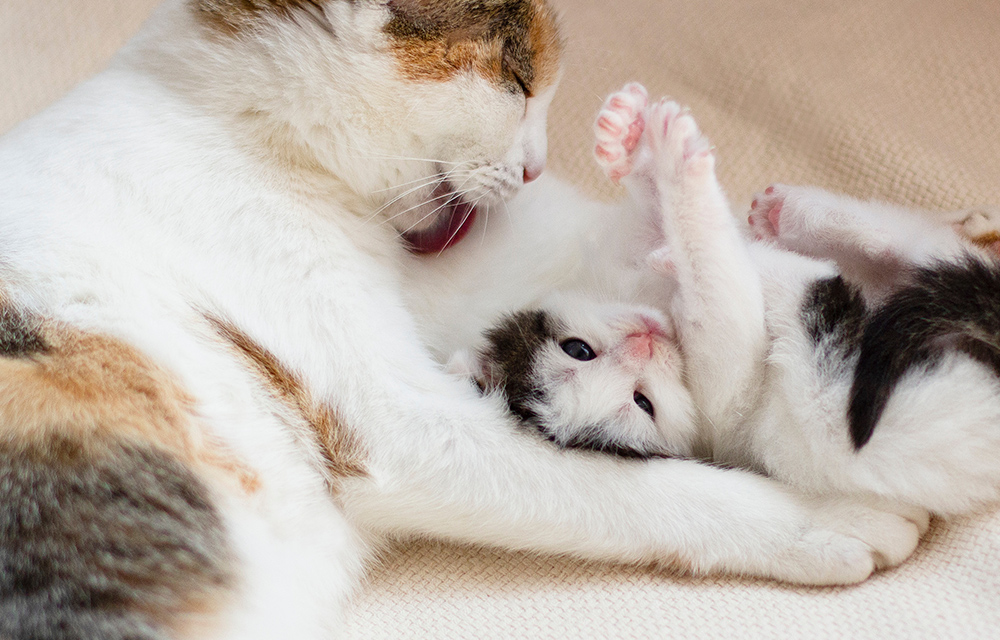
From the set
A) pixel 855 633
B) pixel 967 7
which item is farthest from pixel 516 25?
pixel 967 7

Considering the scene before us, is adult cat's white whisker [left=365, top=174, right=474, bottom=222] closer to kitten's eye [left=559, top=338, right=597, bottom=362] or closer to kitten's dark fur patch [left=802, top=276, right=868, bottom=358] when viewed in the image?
kitten's eye [left=559, top=338, right=597, bottom=362]

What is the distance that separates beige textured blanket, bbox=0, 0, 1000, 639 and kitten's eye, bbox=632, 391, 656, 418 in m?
0.22

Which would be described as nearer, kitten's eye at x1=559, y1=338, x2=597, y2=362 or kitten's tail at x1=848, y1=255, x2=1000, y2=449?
kitten's tail at x1=848, y1=255, x2=1000, y2=449

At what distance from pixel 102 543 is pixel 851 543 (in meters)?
0.89

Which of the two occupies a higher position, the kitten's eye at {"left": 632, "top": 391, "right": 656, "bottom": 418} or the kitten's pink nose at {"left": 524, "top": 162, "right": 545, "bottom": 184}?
the kitten's pink nose at {"left": 524, "top": 162, "right": 545, "bottom": 184}

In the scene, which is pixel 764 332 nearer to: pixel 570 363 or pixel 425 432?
pixel 570 363

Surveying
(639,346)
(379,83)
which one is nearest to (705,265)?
(639,346)

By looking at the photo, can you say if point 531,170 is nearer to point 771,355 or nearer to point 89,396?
point 771,355

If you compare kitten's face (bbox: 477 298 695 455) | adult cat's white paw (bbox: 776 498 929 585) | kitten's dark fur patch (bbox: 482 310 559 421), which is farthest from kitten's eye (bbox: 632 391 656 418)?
adult cat's white paw (bbox: 776 498 929 585)

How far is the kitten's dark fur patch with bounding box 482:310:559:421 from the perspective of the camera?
47.6 inches

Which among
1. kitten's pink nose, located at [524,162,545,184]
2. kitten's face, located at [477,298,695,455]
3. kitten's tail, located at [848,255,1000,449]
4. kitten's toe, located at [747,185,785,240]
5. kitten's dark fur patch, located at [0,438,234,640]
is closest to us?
kitten's dark fur patch, located at [0,438,234,640]

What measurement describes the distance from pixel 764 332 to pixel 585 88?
993 millimetres

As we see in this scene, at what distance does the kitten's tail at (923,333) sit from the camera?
1076 millimetres

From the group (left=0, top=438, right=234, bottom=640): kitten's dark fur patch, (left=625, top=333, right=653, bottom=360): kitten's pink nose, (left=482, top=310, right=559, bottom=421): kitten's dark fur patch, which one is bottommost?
(left=0, top=438, right=234, bottom=640): kitten's dark fur patch
